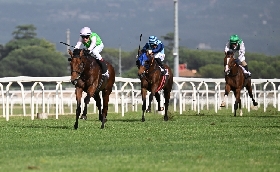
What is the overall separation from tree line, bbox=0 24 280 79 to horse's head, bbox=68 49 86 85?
75.5 m

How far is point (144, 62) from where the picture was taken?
2270cm

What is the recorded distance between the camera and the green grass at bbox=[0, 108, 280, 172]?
11961mm

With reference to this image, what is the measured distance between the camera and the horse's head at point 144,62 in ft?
74.0

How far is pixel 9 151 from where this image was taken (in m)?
13.6

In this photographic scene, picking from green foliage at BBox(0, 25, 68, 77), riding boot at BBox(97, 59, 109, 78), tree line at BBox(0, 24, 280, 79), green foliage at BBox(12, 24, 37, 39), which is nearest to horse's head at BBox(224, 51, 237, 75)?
riding boot at BBox(97, 59, 109, 78)

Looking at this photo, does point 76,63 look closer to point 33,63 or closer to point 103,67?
point 103,67

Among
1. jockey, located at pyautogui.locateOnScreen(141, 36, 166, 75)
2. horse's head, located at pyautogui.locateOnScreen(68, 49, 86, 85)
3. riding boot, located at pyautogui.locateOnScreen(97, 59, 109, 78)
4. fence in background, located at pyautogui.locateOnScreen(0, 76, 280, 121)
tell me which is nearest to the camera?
horse's head, located at pyautogui.locateOnScreen(68, 49, 86, 85)

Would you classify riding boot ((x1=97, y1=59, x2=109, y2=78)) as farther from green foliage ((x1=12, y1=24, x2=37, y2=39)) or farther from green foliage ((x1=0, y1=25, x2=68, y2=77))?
green foliage ((x1=12, y1=24, x2=37, y2=39))

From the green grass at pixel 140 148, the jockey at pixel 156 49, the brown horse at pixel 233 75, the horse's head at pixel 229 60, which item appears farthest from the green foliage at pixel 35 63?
the green grass at pixel 140 148

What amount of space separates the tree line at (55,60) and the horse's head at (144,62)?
7110 cm

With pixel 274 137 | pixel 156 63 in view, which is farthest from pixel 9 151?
pixel 156 63

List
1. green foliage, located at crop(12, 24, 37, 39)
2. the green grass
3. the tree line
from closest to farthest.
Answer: the green grass → the tree line → green foliage, located at crop(12, 24, 37, 39)

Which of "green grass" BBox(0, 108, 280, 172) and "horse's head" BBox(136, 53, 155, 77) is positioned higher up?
"horse's head" BBox(136, 53, 155, 77)

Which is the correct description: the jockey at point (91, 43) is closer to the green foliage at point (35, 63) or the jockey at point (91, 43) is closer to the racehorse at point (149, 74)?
the racehorse at point (149, 74)
